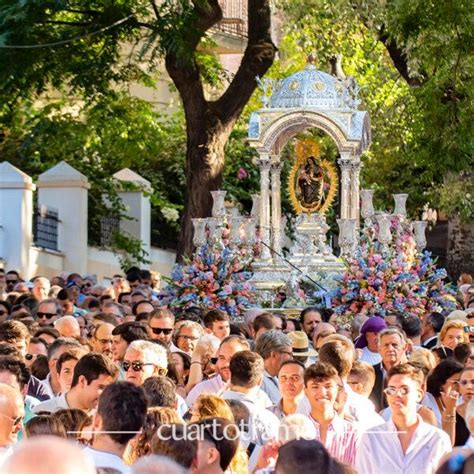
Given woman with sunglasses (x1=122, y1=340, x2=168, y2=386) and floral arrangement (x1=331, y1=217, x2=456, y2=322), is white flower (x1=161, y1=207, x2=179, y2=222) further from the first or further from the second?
woman with sunglasses (x1=122, y1=340, x2=168, y2=386)

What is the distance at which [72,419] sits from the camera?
29.4 feet

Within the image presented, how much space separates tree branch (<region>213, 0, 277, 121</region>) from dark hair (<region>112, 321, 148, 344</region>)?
14799mm

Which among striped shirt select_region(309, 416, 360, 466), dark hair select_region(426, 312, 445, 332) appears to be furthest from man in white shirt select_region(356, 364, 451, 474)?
dark hair select_region(426, 312, 445, 332)

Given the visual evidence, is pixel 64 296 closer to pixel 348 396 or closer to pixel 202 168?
pixel 202 168

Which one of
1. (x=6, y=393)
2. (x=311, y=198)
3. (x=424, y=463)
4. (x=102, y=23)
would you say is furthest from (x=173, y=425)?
(x=102, y=23)

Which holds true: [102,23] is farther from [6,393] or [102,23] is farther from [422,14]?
[6,393]

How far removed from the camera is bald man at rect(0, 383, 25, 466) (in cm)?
834

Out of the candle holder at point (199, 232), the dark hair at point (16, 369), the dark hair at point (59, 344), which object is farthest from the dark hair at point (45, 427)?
the candle holder at point (199, 232)

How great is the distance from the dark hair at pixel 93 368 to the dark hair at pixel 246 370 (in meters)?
0.78

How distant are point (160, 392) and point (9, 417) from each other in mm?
1343

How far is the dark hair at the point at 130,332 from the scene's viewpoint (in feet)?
42.9

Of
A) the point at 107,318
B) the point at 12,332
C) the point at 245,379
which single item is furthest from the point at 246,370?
the point at 107,318

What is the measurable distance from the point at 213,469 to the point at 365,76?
29.5 m

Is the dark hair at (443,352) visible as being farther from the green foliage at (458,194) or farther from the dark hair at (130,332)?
the green foliage at (458,194)
